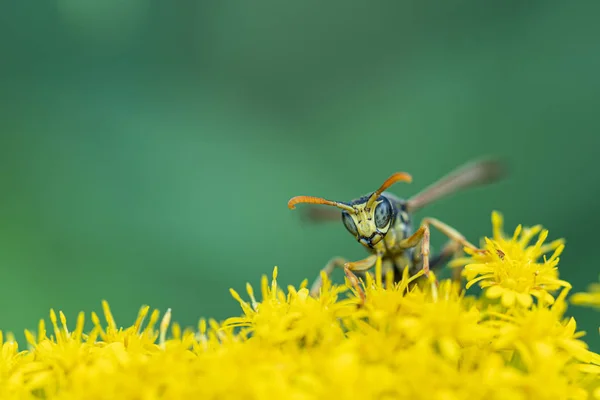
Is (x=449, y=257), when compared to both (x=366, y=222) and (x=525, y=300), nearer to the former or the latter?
(x=366, y=222)

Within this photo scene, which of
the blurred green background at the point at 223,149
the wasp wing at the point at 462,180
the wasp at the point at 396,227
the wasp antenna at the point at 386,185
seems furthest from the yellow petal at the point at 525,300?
the blurred green background at the point at 223,149

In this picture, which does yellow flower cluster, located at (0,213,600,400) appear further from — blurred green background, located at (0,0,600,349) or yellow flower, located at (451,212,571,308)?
blurred green background, located at (0,0,600,349)

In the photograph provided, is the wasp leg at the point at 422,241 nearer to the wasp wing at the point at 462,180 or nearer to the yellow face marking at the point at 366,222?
the yellow face marking at the point at 366,222

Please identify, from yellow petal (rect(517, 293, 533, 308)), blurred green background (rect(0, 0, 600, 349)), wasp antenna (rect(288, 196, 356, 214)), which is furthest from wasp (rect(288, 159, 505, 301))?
blurred green background (rect(0, 0, 600, 349))

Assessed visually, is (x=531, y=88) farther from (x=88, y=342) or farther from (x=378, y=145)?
(x=88, y=342)

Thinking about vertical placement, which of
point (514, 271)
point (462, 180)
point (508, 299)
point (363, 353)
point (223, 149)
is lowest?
point (363, 353)

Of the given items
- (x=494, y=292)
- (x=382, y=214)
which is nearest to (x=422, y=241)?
(x=382, y=214)

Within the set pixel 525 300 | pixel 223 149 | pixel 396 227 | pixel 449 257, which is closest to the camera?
pixel 525 300

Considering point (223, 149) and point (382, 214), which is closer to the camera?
point (382, 214)
